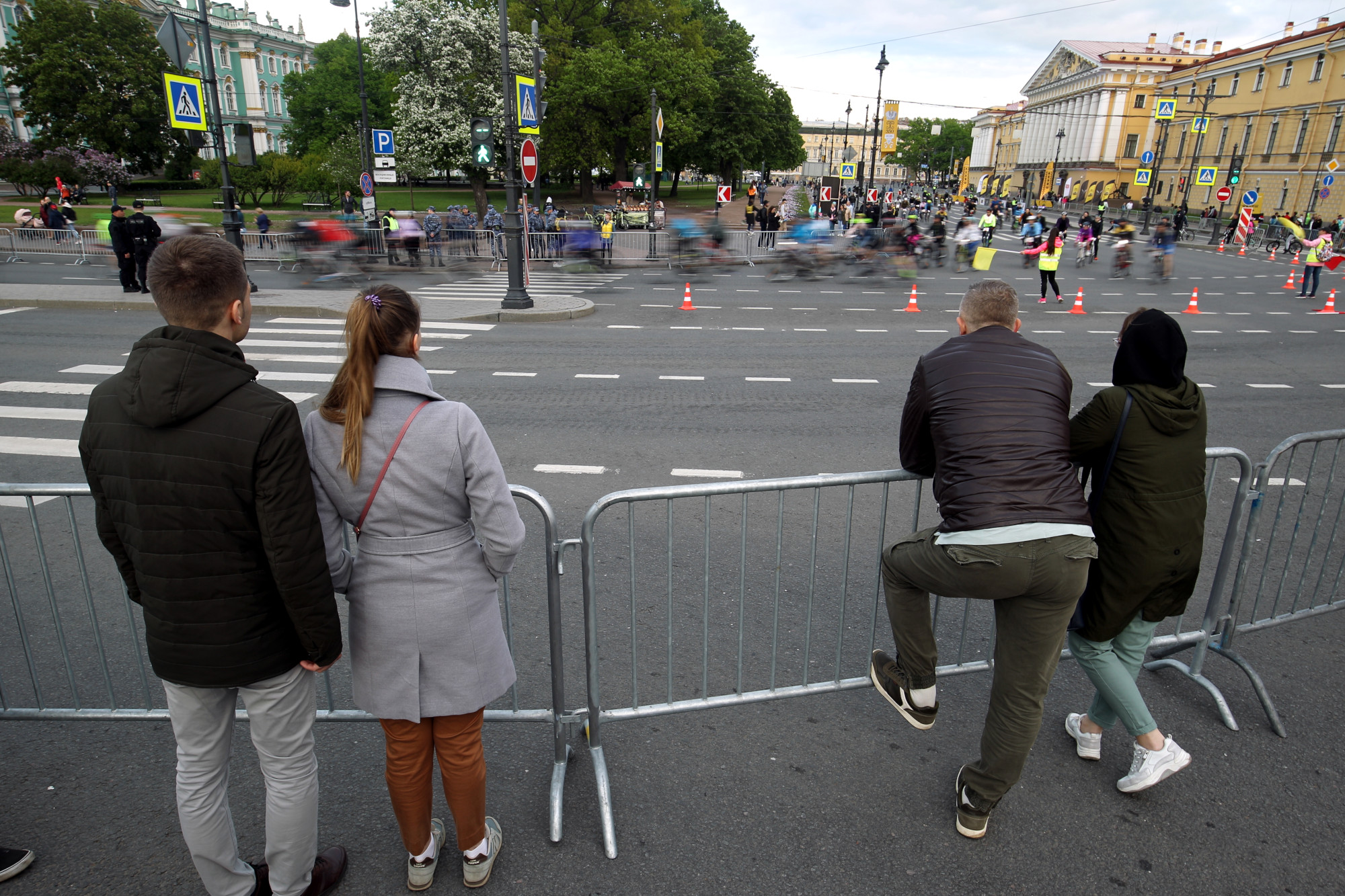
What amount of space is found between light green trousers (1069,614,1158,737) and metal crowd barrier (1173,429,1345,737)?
0.97m

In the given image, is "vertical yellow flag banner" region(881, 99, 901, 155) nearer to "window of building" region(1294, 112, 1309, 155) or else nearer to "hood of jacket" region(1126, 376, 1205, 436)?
"hood of jacket" region(1126, 376, 1205, 436)

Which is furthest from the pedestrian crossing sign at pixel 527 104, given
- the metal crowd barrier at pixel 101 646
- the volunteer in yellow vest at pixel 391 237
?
the metal crowd barrier at pixel 101 646

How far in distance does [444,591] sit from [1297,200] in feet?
244

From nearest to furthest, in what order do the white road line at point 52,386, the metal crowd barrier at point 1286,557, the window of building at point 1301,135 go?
the metal crowd barrier at point 1286,557
the white road line at point 52,386
the window of building at point 1301,135

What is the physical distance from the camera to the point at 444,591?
7.54 feet

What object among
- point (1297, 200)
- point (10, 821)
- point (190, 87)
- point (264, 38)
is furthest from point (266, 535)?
point (264, 38)

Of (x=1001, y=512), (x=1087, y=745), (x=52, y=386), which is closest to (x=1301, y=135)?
(x=1087, y=745)

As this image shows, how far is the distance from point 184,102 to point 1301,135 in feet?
235

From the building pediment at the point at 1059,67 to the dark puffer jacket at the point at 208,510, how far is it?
10755 cm

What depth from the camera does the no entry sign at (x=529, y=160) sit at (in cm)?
1648

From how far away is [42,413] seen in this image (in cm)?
875

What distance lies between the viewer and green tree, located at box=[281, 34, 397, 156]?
65.8 meters

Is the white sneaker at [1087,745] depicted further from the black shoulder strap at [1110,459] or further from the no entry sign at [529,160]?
the no entry sign at [529,160]

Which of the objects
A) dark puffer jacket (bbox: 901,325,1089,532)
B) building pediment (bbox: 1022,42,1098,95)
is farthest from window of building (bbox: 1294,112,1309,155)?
dark puffer jacket (bbox: 901,325,1089,532)
